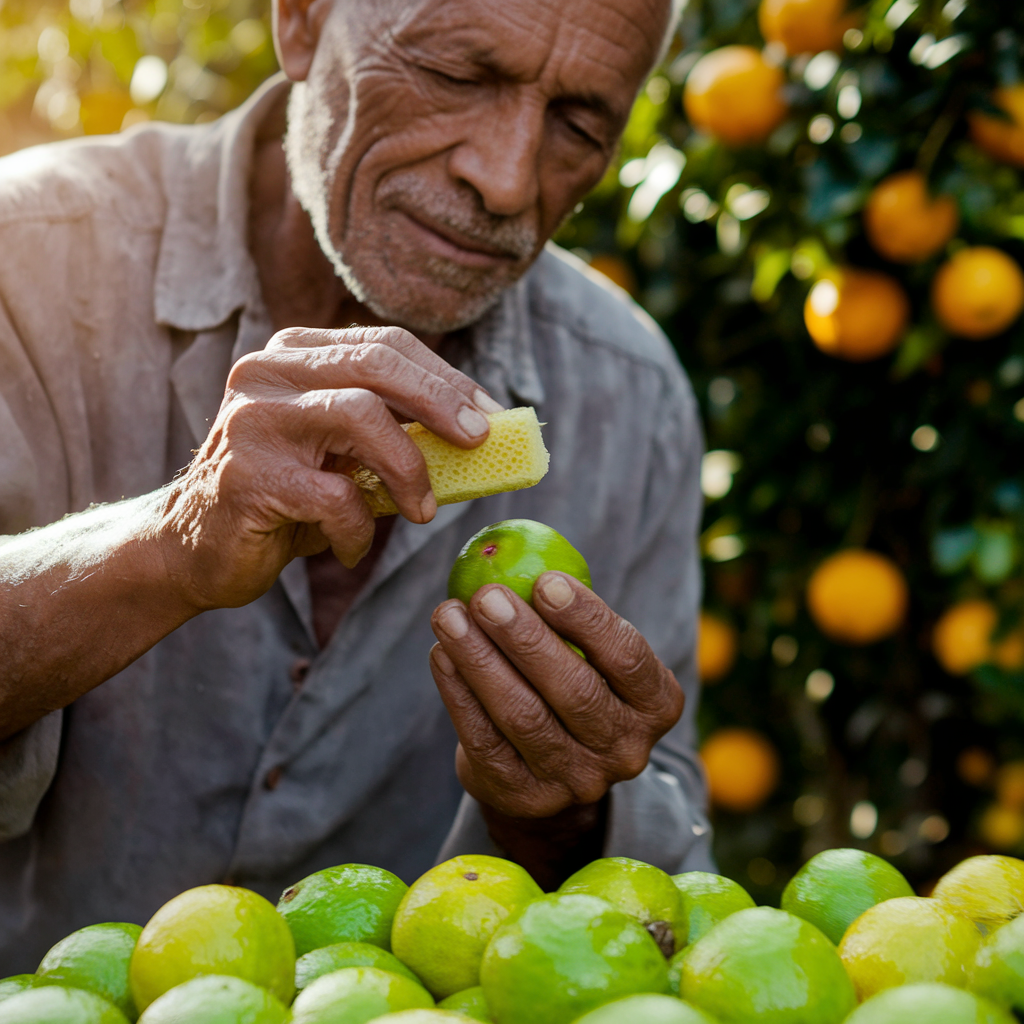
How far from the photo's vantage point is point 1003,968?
0.79 m

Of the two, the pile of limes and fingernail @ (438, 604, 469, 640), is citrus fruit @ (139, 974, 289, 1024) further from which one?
fingernail @ (438, 604, 469, 640)

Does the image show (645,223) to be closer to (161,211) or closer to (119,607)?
(161,211)

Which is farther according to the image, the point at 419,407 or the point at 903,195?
the point at 903,195

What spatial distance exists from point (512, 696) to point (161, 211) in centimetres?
130

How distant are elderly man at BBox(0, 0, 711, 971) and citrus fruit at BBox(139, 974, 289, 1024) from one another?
1.71 ft

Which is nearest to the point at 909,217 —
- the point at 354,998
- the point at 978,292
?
the point at 978,292

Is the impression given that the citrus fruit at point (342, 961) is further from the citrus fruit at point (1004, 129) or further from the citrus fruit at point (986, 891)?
the citrus fruit at point (1004, 129)

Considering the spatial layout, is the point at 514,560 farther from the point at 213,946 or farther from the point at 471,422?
the point at 213,946

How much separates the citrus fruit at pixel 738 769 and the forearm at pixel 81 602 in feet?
6.31

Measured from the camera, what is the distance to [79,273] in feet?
5.94

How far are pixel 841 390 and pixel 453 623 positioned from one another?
1536mm

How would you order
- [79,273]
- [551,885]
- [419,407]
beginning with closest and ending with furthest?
[419,407]
[551,885]
[79,273]

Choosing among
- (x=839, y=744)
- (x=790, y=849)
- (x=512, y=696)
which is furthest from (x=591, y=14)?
(x=790, y=849)

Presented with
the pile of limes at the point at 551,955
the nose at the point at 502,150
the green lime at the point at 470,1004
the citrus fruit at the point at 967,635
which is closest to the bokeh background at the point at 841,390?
the citrus fruit at the point at 967,635
